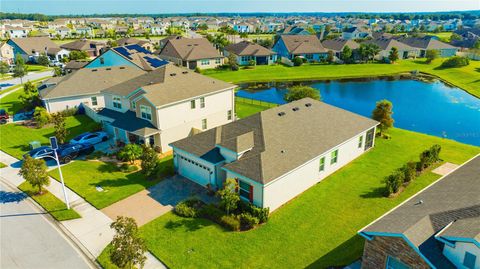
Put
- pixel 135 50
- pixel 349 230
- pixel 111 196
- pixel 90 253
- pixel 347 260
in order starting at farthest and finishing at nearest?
pixel 135 50 → pixel 111 196 → pixel 349 230 → pixel 90 253 → pixel 347 260

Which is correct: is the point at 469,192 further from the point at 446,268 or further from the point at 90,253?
the point at 90,253

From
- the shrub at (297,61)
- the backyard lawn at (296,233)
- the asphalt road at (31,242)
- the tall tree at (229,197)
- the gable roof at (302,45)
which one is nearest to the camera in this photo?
the backyard lawn at (296,233)

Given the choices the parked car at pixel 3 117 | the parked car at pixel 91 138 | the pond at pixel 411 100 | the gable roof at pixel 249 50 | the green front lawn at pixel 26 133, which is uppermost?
the gable roof at pixel 249 50

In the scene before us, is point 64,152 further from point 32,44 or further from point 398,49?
point 398,49

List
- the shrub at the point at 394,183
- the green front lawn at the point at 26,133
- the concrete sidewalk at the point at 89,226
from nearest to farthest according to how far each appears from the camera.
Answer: the concrete sidewalk at the point at 89,226, the shrub at the point at 394,183, the green front lawn at the point at 26,133

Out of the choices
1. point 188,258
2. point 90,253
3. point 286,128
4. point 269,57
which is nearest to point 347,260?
point 188,258

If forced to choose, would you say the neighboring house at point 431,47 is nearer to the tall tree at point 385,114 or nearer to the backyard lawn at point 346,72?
the backyard lawn at point 346,72

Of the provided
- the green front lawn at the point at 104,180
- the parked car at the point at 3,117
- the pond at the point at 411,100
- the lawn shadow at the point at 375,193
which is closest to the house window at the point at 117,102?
the green front lawn at the point at 104,180
